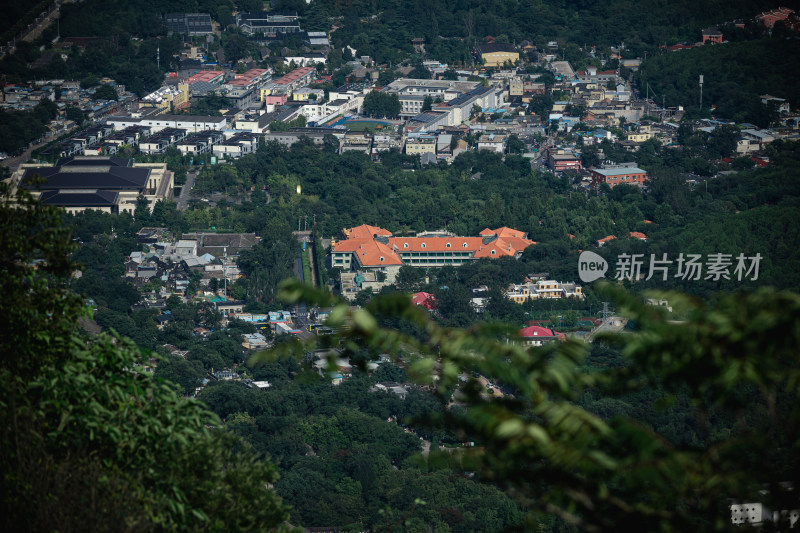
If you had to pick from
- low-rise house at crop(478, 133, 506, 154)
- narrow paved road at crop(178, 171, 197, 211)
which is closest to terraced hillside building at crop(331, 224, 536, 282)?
narrow paved road at crop(178, 171, 197, 211)

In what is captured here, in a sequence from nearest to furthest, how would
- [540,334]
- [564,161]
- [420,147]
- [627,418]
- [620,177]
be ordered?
[627,418]
[540,334]
[620,177]
[564,161]
[420,147]

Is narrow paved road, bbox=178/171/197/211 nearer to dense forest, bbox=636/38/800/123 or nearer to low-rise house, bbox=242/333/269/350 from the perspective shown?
low-rise house, bbox=242/333/269/350

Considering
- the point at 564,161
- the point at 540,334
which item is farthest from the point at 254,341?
the point at 564,161

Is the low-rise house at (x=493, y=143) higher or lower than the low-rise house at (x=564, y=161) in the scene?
higher

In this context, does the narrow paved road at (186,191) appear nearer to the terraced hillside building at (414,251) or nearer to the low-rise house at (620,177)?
the terraced hillside building at (414,251)

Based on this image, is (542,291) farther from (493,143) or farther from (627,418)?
(627,418)

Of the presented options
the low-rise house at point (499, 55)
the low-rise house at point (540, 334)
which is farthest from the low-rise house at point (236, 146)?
the low-rise house at point (540, 334)
